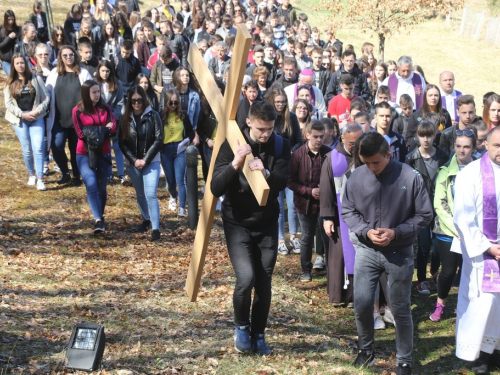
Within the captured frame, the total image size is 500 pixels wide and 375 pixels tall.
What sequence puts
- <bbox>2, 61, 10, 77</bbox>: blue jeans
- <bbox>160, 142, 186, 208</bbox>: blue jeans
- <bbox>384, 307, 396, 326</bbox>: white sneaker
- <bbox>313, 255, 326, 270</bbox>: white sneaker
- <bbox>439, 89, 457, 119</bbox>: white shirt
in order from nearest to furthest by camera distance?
<bbox>384, 307, 396, 326</bbox>: white sneaker < <bbox>313, 255, 326, 270</bbox>: white sneaker < <bbox>160, 142, 186, 208</bbox>: blue jeans < <bbox>439, 89, 457, 119</bbox>: white shirt < <bbox>2, 61, 10, 77</bbox>: blue jeans

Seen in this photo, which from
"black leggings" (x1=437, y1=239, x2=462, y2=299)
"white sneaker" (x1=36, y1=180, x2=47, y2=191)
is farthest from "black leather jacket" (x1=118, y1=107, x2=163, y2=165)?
"black leggings" (x1=437, y1=239, x2=462, y2=299)

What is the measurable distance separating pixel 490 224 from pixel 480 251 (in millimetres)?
267

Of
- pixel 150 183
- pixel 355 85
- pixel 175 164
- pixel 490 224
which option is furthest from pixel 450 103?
pixel 490 224

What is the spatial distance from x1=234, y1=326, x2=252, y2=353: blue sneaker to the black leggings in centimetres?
260

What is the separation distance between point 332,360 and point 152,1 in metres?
34.4

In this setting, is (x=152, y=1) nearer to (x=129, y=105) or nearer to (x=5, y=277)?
(x=129, y=105)

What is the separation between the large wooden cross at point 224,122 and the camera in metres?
5.23

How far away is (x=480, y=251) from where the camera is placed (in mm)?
6340

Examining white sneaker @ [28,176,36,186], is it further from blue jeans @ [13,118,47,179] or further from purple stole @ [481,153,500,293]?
purple stole @ [481,153,500,293]

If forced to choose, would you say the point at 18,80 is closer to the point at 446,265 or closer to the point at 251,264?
the point at 251,264

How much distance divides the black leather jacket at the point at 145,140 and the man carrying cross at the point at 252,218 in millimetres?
3827

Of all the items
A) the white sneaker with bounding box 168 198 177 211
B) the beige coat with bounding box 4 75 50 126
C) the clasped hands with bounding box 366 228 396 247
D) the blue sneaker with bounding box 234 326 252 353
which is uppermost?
the clasped hands with bounding box 366 228 396 247

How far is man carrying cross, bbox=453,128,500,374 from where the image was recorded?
6355 mm

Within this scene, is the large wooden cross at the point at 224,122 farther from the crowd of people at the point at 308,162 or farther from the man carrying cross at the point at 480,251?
the man carrying cross at the point at 480,251
